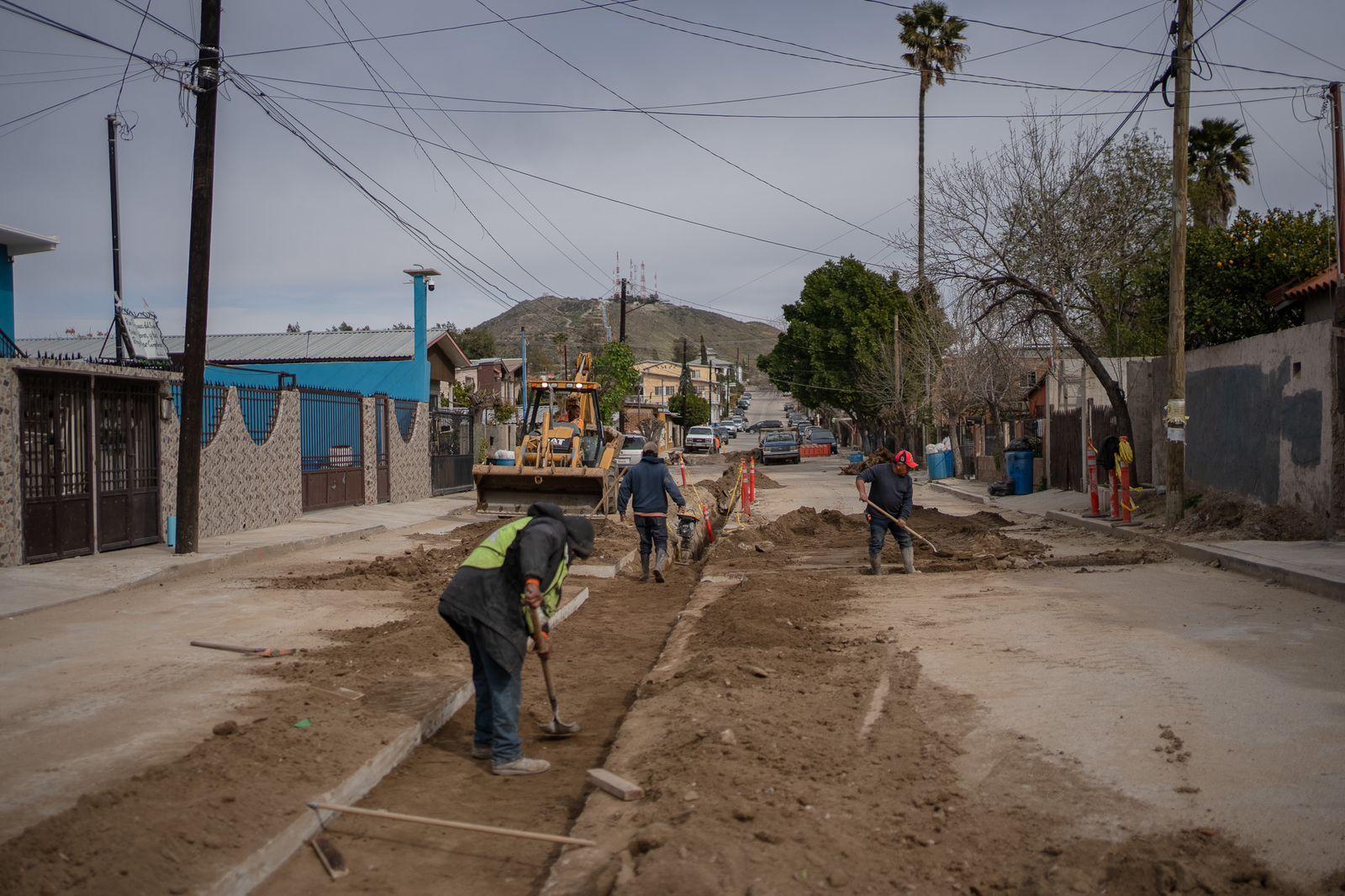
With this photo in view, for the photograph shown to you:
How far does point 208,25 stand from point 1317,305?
18.4 meters

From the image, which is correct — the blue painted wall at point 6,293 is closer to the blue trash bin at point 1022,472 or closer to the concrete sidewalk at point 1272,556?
the concrete sidewalk at point 1272,556

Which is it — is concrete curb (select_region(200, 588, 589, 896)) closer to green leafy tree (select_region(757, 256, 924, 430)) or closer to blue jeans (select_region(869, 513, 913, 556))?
blue jeans (select_region(869, 513, 913, 556))

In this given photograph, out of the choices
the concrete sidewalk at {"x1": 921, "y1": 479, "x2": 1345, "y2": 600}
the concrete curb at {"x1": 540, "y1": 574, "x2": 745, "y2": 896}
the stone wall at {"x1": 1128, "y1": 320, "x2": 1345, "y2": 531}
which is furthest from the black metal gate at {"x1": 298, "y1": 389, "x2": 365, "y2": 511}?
the stone wall at {"x1": 1128, "y1": 320, "x2": 1345, "y2": 531}

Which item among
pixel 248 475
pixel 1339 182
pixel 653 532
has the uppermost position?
pixel 1339 182

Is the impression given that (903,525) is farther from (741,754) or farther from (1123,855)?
(1123,855)

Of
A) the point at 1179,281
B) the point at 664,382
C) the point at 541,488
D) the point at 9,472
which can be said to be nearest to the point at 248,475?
the point at 541,488

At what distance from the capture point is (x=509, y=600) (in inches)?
237

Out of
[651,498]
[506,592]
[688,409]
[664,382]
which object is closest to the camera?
[506,592]

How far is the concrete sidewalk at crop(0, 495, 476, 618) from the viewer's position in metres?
11.2

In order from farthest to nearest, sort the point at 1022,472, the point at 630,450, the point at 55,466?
the point at 630,450
the point at 1022,472
the point at 55,466

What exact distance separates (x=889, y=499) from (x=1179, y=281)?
238 inches

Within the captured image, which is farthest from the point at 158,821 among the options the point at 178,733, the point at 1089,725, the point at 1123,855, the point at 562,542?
the point at 1089,725

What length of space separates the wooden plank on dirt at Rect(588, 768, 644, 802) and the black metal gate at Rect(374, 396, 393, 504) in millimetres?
19370

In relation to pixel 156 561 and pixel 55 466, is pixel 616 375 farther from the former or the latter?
pixel 55 466
